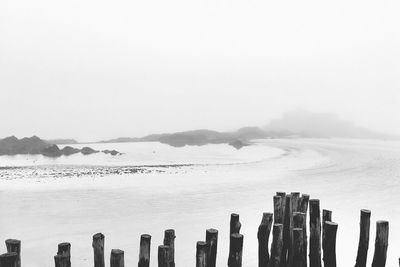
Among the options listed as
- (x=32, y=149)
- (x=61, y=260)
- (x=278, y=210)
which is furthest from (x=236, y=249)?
(x=32, y=149)

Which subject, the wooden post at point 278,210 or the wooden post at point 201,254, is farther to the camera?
the wooden post at point 278,210

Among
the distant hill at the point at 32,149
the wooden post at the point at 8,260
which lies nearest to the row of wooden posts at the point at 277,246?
the wooden post at the point at 8,260

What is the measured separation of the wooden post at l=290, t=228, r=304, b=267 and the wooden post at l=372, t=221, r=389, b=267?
1.18 m

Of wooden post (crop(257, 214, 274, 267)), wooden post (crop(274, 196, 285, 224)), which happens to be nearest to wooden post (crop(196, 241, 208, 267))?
wooden post (crop(257, 214, 274, 267))

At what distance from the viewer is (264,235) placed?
6336 millimetres

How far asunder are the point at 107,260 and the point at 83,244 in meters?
1.29

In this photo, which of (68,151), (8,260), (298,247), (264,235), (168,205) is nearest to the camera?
(8,260)

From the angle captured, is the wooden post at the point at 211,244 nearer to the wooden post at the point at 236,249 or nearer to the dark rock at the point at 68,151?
the wooden post at the point at 236,249

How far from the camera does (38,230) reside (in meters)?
10.1

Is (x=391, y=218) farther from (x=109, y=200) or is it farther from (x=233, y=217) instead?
(x=109, y=200)

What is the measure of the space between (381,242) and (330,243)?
0.76 meters

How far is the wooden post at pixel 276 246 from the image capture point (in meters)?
6.05

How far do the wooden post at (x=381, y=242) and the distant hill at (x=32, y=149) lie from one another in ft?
105

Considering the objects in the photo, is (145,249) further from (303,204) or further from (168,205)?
(168,205)
